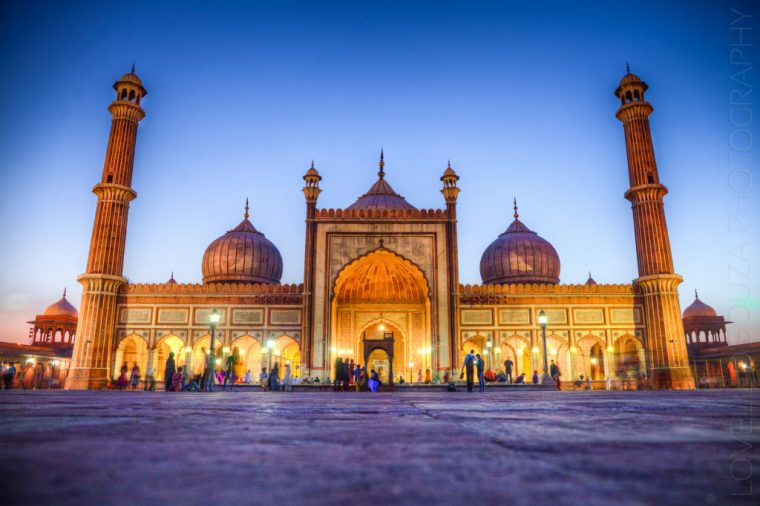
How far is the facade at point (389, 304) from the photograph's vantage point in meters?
18.9

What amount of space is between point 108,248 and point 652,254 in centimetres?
2070

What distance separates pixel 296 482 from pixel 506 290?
20.4 meters

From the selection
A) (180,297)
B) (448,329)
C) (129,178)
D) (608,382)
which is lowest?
(608,382)

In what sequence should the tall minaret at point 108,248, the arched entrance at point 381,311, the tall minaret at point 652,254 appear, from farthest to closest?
1. the arched entrance at point 381,311
2. the tall minaret at point 652,254
3. the tall minaret at point 108,248

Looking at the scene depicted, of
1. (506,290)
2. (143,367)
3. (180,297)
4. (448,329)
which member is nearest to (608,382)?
(506,290)

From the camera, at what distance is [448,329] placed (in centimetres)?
1867

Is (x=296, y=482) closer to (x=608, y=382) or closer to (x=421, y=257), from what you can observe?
(x=421, y=257)

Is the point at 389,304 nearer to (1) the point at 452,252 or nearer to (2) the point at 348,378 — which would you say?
(1) the point at 452,252

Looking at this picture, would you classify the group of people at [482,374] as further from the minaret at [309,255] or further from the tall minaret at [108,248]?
the tall minaret at [108,248]

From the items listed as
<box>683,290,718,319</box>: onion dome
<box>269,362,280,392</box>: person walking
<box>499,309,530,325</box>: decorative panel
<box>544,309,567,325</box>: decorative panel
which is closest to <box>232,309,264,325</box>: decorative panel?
<box>269,362,280,392</box>: person walking

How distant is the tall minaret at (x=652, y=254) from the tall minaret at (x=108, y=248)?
65.3ft

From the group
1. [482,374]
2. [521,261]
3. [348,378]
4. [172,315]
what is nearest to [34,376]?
[172,315]

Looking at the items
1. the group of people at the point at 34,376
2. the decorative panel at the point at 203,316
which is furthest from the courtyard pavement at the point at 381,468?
the group of people at the point at 34,376

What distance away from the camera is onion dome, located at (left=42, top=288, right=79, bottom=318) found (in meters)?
33.5
